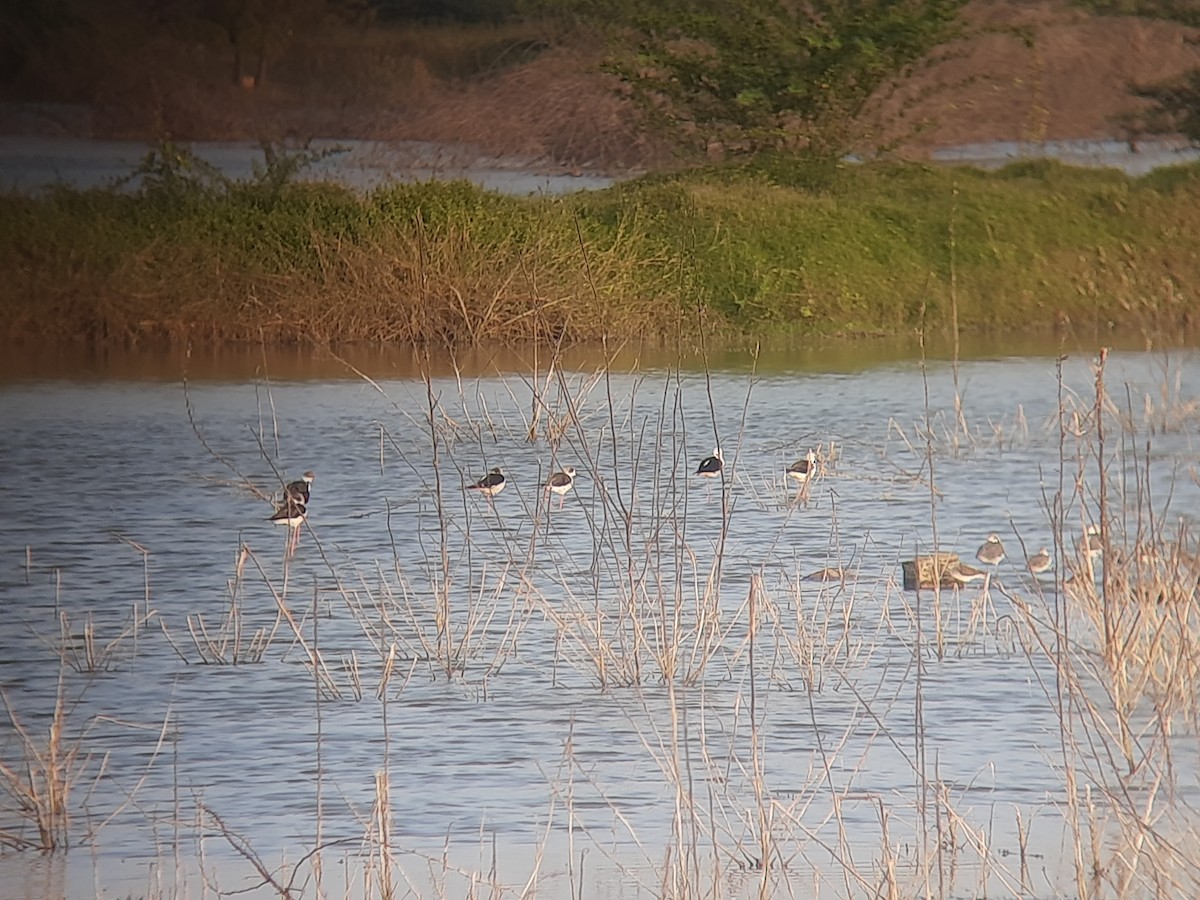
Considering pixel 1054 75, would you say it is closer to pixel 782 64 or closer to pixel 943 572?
pixel 782 64

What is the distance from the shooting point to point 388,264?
1948 centimetres

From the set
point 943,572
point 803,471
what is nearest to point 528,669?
point 943,572

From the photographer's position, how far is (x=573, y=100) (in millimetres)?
32594

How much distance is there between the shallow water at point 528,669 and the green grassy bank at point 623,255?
5.90 meters

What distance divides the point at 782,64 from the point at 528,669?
865 inches

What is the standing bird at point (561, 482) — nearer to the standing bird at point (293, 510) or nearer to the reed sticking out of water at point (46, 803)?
the standing bird at point (293, 510)

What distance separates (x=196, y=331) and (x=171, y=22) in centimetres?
2278

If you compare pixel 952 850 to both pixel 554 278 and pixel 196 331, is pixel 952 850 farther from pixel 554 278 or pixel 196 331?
pixel 196 331

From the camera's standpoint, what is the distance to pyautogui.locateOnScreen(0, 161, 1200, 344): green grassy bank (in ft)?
65.3

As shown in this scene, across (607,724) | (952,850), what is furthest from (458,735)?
(952,850)

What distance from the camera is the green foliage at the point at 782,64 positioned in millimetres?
28203

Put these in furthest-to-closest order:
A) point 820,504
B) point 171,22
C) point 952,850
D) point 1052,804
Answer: point 171,22 → point 820,504 → point 1052,804 → point 952,850

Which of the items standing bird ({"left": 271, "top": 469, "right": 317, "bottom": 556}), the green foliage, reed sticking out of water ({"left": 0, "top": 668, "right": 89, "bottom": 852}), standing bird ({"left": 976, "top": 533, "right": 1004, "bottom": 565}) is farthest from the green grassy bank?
reed sticking out of water ({"left": 0, "top": 668, "right": 89, "bottom": 852})

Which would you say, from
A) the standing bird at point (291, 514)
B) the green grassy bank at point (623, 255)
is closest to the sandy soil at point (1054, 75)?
the green grassy bank at point (623, 255)
